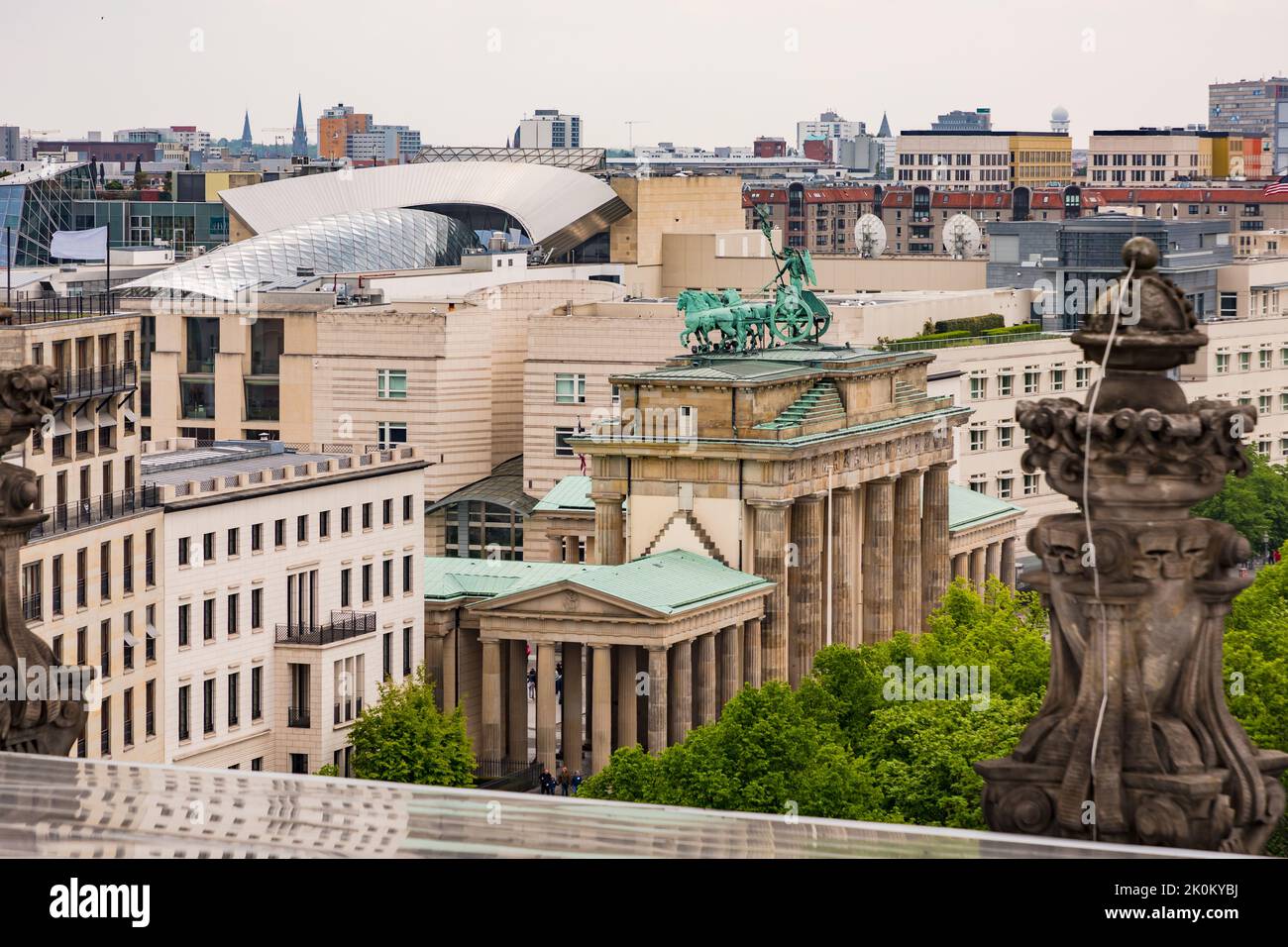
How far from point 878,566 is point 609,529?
15.3 metres

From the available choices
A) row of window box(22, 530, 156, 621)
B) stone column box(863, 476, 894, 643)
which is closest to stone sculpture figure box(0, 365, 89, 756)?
row of window box(22, 530, 156, 621)

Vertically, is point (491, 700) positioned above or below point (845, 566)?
below

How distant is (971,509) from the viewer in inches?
5472

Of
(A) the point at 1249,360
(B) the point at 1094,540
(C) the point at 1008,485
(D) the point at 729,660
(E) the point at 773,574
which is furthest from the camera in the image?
(A) the point at 1249,360

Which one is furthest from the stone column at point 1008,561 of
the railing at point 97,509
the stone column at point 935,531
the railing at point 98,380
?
the railing at point 97,509

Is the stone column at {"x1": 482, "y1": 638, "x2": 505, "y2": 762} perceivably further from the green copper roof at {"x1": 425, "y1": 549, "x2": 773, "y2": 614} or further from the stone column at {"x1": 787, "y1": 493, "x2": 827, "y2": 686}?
the stone column at {"x1": 787, "y1": 493, "x2": 827, "y2": 686}

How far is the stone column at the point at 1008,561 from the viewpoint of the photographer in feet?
463

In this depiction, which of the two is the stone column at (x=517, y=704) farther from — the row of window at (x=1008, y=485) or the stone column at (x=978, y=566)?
the row of window at (x=1008, y=485)

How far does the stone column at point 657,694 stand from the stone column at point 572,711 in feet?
11.2

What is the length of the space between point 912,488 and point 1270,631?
3743 cm

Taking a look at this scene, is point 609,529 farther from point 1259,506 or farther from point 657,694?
point 1259,506

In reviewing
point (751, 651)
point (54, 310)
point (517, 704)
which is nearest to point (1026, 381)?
point (751, 651)
